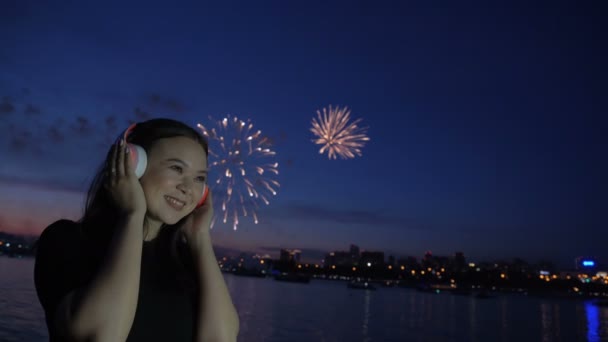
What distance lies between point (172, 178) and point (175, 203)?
0.41 ft

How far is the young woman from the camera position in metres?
1.54

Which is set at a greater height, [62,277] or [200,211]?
[200,211]

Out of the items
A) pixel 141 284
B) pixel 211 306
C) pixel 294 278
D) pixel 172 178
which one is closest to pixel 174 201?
pixel 172 178

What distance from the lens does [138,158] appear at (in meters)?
1.85

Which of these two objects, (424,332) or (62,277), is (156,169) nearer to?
(62,277)

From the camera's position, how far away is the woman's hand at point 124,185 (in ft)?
5.68

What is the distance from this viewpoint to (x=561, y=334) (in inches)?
1522

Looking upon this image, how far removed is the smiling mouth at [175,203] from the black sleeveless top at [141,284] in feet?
0.80

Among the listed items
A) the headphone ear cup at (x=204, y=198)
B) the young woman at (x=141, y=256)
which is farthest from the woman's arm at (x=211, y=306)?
Answer: the headphone ear cup at (x=204, y=198)

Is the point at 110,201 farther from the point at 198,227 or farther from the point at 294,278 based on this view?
the point at 294,278

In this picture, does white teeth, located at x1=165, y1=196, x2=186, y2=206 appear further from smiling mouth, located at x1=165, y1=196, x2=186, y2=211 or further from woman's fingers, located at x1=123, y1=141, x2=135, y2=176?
woman's fingers, located at x1=123, y1=141, x2=135, y2=176

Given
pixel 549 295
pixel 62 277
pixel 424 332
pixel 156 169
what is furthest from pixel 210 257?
pixel 549 295

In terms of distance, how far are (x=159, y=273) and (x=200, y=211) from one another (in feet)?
1.39

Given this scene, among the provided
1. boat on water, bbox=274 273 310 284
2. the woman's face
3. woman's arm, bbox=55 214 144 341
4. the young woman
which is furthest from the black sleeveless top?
boat on water, bbox=274 273 310 284
